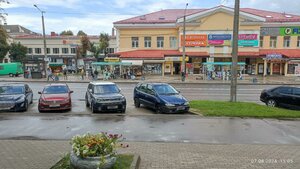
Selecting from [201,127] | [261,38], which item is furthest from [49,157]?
[261,38]

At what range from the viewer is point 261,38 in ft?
160

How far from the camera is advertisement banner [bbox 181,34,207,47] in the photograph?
150ft

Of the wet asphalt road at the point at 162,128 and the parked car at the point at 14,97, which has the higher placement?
the parked car at the point at 14,97

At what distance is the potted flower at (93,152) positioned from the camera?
16.6 feet

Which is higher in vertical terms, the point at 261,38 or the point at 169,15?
the point at 169,15

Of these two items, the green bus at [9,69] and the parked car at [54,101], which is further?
the green bus at [9,69]

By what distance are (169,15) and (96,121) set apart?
43.7 meters

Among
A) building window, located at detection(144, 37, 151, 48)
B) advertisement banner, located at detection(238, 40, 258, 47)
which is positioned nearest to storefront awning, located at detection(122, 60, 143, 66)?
building window, located at detection(144, 37, 151, 48)

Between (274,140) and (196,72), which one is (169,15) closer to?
(196,72)

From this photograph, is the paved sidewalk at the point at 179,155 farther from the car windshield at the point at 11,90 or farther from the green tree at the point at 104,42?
the green tree at the point at 104,42

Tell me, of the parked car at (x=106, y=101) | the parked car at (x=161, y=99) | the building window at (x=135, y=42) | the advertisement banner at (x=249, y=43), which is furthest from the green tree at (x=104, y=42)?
the parked car at (x=106, y=101)

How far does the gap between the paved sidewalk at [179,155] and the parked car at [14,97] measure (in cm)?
617

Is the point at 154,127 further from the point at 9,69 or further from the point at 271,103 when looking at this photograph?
the point at 9,69

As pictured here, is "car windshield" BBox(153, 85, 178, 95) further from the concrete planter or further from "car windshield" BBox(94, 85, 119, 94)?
the concrete planter
